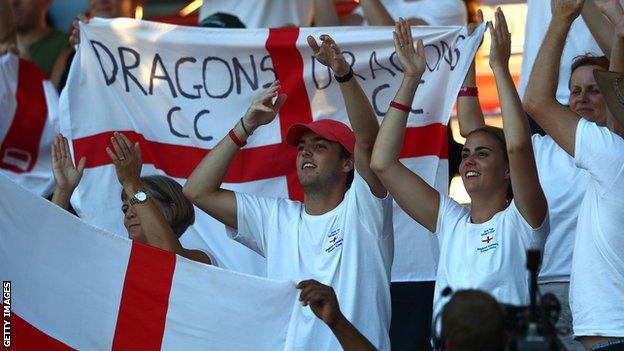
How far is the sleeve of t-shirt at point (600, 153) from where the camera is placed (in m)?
4.62

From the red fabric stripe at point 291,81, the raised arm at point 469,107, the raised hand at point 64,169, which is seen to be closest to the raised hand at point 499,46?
the raised arm at point 469,107

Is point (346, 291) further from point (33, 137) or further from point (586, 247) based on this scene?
point (33, 137)

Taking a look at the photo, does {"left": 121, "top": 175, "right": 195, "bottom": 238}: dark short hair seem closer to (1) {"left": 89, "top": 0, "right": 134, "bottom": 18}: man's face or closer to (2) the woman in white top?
(2) the woman in white top

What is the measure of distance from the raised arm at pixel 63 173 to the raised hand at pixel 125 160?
42 centimetres

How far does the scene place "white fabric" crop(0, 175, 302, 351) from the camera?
5.17 metres

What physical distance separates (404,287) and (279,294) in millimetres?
1078

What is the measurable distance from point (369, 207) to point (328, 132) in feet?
1.48

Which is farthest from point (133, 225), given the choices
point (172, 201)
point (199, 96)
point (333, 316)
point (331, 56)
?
point (333, 316)

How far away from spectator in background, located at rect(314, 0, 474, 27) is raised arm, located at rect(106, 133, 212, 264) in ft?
5.19

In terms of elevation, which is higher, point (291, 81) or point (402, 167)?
point (291, 81)

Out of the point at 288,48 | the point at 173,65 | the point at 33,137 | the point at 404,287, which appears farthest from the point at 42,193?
the point at 404,287

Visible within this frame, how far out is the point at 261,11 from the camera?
294 inches

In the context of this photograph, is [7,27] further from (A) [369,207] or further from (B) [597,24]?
(B) [597,24]

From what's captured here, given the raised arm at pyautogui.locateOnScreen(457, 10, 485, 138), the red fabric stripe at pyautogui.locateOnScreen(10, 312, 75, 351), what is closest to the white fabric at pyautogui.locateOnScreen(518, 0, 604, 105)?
the raised arm at pyautogui.locateOnScreen(457, 10, 485, 138)
